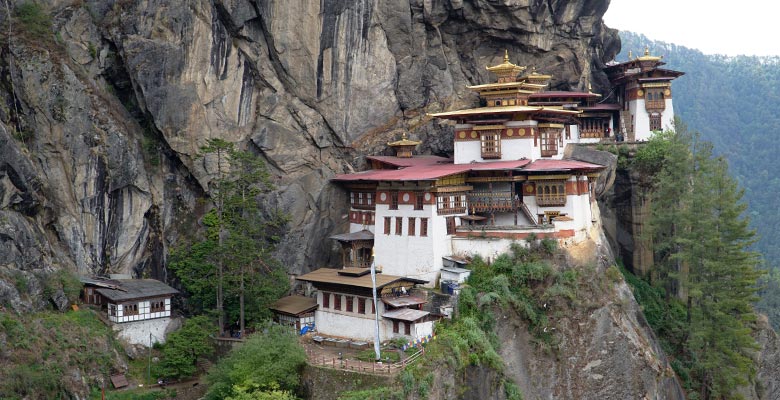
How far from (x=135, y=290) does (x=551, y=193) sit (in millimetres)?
22619

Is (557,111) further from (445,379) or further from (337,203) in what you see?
(445,379)

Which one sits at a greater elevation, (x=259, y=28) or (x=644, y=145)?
(x=259, y=28)

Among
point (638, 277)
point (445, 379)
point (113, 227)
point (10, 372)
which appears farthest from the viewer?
point (638, 277)

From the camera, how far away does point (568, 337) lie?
43.0 metres

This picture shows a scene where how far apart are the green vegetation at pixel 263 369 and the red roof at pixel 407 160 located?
1554 centimetres

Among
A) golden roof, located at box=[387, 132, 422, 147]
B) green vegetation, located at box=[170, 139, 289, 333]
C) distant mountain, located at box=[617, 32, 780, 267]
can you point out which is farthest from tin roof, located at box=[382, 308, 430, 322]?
distant mountain, located at box=[617, 32, 780, 267]

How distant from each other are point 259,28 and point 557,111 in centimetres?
1776

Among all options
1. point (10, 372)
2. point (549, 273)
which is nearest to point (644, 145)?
point (549, 273)

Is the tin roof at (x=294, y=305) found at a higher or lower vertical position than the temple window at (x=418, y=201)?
lower

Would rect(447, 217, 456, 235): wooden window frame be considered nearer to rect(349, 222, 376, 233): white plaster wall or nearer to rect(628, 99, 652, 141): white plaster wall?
rect(349, 222, 376, 233): white plaster wall

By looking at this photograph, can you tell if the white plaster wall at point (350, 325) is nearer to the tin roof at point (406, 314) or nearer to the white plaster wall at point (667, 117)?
the tin roof at point (406, 314)

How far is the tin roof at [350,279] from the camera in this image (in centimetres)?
4212

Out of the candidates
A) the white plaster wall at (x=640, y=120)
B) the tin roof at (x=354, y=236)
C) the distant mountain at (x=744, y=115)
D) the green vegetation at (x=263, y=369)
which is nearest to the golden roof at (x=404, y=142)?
the tin roof at (x=354, y=236)

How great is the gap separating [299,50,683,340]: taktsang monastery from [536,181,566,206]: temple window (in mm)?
55
